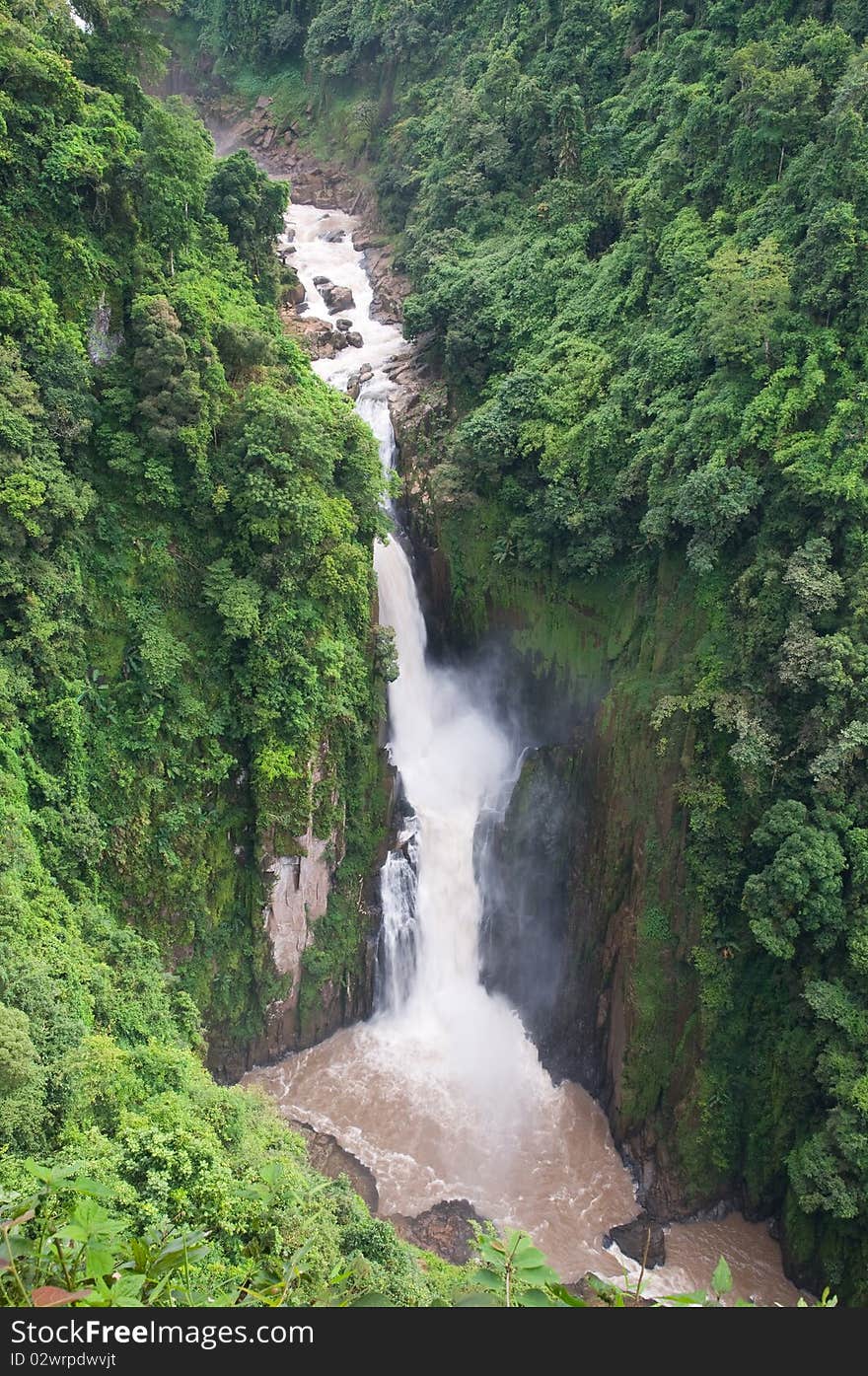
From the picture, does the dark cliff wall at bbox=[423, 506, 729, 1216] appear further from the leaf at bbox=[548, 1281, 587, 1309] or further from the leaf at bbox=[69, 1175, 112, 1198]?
the leaf at bbox=[69, 1175, 112, 1198]

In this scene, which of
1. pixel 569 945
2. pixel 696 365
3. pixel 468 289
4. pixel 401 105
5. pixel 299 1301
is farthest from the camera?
pixel 401 105

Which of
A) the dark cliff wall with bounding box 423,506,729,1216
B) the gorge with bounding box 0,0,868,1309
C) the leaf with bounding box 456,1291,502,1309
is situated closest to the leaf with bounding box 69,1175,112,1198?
the leaf with bounding box 456,1291,502,1309

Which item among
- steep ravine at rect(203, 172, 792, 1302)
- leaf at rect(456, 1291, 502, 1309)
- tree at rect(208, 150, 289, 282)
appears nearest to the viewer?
leaf at rect(456, 1291, 502, 1309)

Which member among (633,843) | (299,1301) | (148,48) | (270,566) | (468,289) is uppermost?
(148,48)

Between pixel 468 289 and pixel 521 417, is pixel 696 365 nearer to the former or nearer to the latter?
pixel 521 417

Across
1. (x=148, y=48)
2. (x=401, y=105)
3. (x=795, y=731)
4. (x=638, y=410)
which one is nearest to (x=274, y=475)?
(x=638, y=410)

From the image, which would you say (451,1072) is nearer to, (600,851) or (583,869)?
(583,869)
